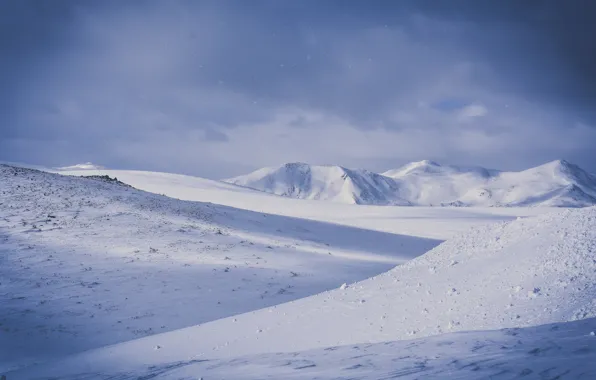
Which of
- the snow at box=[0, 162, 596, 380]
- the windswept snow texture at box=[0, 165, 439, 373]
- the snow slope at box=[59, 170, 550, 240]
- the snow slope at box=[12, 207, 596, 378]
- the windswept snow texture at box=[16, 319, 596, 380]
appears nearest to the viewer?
the windswept snow texture at box=[16, 319, 596, 380]

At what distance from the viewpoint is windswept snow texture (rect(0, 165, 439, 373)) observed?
1058 centimetres

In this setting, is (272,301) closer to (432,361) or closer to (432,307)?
(432,307)

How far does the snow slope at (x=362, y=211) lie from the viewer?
3519 cm

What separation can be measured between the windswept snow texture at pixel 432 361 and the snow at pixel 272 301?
0.03 meters

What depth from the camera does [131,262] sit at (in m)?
14.9

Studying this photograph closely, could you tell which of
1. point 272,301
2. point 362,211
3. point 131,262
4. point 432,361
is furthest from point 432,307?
point 362,211

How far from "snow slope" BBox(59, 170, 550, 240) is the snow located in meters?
15.7

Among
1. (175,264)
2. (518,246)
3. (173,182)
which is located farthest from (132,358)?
(173,182)

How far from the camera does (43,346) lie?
9461 mm

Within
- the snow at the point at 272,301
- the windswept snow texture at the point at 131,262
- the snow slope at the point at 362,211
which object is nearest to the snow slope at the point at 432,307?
the snow at the point at 272,301

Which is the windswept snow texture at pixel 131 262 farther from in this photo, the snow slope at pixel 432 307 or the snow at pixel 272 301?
the snow slope at pixel 432 307

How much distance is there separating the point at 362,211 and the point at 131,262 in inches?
1281

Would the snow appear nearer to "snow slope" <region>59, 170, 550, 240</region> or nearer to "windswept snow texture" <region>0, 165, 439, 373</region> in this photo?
"windswept snow texture" <region>0, 165, 439, 373</region>

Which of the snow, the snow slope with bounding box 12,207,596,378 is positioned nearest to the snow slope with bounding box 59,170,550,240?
the snow
